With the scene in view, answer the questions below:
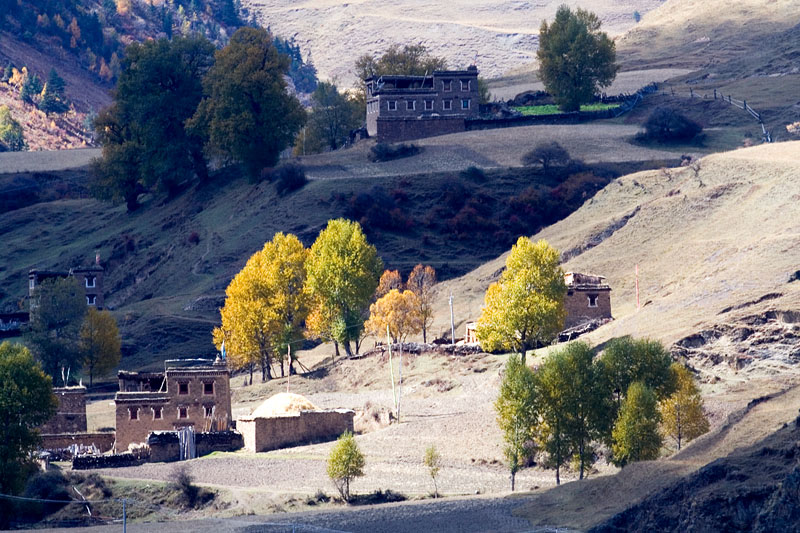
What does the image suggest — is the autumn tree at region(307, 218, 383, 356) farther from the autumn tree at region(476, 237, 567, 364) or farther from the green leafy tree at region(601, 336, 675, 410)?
the green leafy tree at region(601, 336, 675, 410)

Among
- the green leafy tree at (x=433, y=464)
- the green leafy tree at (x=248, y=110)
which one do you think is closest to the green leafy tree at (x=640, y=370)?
the green leafy tree at (x=433, y=464)

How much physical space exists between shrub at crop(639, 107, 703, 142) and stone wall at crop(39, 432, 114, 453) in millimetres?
66503

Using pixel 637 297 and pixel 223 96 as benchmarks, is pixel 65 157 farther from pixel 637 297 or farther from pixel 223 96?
pixel 637 297

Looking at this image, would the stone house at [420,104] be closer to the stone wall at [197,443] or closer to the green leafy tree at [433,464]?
the stone wall at [197,443]

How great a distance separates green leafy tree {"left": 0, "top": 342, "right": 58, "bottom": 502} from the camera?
59406 millimetres

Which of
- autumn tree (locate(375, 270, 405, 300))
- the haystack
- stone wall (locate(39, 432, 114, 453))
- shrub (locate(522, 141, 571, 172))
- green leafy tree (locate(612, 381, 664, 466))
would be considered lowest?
stone wall (locate(39, 432, 114, 453))

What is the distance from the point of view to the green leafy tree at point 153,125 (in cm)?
12988

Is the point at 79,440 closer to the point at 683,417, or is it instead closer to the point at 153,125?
the point at 683,417

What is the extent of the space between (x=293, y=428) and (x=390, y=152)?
58.6 metres

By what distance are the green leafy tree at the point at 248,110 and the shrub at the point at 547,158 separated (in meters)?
19.2

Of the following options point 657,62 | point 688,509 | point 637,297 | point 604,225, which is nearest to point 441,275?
point 604,225

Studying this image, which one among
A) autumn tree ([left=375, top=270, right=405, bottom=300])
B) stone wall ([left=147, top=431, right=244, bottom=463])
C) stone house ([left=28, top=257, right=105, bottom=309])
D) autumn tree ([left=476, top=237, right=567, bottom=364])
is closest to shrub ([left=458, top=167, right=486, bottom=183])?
autumn tree ([left=375, top=270, right=405, bottom=300])

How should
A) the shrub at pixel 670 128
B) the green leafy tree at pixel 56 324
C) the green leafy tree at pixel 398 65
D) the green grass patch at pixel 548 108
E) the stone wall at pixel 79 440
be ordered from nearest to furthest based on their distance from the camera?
the stone wall at pixel 79 440
the green leafy tree at pixel 56 324
the shrub at pixel 670 128
the green grass patch at pixel 548 108
the green leafy tree at pixel 398 65

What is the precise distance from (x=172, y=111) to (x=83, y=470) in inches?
2728
